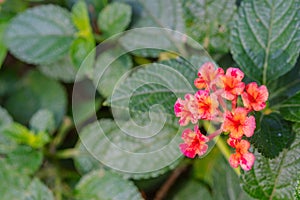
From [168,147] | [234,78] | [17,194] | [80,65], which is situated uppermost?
[234,78]

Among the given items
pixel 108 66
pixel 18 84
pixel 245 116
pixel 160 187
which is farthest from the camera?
pixel 18 84

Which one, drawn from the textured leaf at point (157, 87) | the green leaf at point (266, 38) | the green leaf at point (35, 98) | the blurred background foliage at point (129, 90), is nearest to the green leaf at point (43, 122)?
the blurred background foliage at point (129, 90)

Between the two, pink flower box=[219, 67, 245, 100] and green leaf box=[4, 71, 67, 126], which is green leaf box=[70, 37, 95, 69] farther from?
pink flower box=[219, 67, 245, 100]

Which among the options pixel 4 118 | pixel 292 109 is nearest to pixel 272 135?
pixel 292 109

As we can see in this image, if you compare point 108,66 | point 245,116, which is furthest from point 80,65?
A: point 245,116

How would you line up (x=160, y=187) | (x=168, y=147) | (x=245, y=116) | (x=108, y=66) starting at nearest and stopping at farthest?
1. (x=245, y=116)
2. (x=168, y=147)
3. (x=108, y=66)
4. (x=160, y=187)

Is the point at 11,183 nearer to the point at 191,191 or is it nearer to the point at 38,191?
the point at 38,191

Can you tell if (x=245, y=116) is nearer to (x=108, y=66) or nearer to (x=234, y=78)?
(x=234, y=78)
